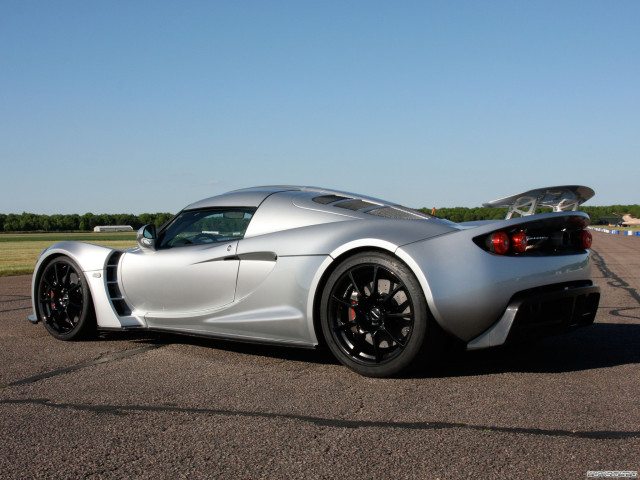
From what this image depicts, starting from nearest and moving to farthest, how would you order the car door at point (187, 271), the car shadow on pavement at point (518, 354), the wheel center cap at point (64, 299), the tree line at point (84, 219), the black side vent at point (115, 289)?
the car shadow on pavement at point (518, 354) → the car door at point (187, 271) → the black side vent at point (115, 289) → the wheel center cap at point (64, 299) → the tree line at point (84, 219)

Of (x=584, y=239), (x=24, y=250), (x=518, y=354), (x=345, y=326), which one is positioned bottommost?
(x=24, y=250)

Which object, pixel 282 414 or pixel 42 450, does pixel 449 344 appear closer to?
pixel 282 414

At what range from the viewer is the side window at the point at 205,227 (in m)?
4.80

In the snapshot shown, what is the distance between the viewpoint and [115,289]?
5379mm

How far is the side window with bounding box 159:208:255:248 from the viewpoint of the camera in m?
4.80

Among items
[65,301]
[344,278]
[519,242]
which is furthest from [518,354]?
[65,301]

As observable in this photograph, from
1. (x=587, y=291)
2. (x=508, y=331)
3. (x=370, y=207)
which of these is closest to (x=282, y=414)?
(x=508, y=331)

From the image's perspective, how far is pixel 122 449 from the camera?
2.75m

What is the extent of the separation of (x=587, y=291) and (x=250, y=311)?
2215 mm

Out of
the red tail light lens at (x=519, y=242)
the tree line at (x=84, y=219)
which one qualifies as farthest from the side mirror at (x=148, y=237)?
the tree line at (x=84, y=219)

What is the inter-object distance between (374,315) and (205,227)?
172 cm

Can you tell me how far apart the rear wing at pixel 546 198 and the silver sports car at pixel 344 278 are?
906 centimetres

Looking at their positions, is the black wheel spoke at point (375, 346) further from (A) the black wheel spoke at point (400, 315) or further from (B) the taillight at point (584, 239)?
(B) the taillight at point (584, 239)

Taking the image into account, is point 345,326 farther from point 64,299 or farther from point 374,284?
point 64,299
